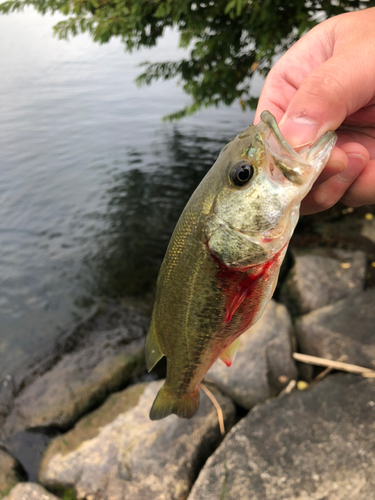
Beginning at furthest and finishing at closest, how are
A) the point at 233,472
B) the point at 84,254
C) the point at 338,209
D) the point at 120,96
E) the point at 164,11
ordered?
1. the point at 120,96
2. the point at 84,254
3. the point at 338,209
4. the point at 164,11
5. the point at 233,472

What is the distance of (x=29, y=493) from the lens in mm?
3443

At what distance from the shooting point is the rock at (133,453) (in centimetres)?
336

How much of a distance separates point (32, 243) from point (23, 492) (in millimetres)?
6004

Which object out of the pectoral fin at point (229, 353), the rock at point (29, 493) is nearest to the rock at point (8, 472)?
the rock at point (29, 493)

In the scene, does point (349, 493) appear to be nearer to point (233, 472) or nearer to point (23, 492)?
point (233, 472)

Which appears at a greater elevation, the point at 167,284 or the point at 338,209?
the point at 167,284

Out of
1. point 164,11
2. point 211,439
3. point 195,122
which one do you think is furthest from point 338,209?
point 195,122

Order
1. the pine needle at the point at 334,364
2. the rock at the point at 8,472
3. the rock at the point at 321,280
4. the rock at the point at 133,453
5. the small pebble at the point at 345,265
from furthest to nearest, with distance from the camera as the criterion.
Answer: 1. the small pebble at the point at 345,265
2. the rock at the point at 321,280
3. the pine needle at the point at 334,364
4. the rock at the point at 8,472
5. the rock at the point at 133,453

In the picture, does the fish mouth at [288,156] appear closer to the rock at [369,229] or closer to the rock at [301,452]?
the rock at [301,452]

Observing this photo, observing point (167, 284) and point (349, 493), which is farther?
point (349, 493)

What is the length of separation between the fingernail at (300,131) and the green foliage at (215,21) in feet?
10.5

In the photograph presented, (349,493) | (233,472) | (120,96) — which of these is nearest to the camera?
(349,493)

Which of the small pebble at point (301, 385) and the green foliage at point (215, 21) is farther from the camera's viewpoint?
the green foliage at point (215, 21)

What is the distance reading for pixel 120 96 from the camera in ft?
62.5
